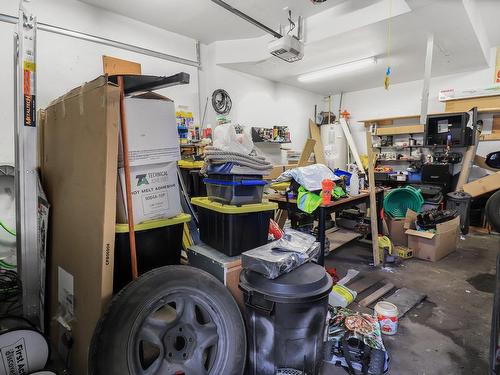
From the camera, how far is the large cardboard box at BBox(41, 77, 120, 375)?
4.03 feet

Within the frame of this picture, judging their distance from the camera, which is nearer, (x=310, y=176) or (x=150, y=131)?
(x=150, y=131)

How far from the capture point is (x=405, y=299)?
2303mm

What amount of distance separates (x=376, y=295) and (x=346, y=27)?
10.4ft

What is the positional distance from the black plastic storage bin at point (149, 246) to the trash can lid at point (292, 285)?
17.8 inches

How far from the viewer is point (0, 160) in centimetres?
280

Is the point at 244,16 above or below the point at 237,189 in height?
above

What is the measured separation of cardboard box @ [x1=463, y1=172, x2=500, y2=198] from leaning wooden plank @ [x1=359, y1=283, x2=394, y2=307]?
3.05 meters

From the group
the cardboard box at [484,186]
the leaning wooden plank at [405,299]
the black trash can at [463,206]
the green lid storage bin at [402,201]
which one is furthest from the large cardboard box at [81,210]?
the cardboard box at [484,186]

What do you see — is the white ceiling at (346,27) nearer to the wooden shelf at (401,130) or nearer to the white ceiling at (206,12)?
the white ceiling at (206,12)

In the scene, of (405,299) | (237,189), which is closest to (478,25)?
(405,299)

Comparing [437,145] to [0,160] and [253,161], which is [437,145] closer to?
[253,161]

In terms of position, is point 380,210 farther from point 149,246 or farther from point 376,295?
point 149,246

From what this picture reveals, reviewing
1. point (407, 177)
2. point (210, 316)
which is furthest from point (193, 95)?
point (407, 177)

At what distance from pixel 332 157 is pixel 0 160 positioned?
5.93 metres
